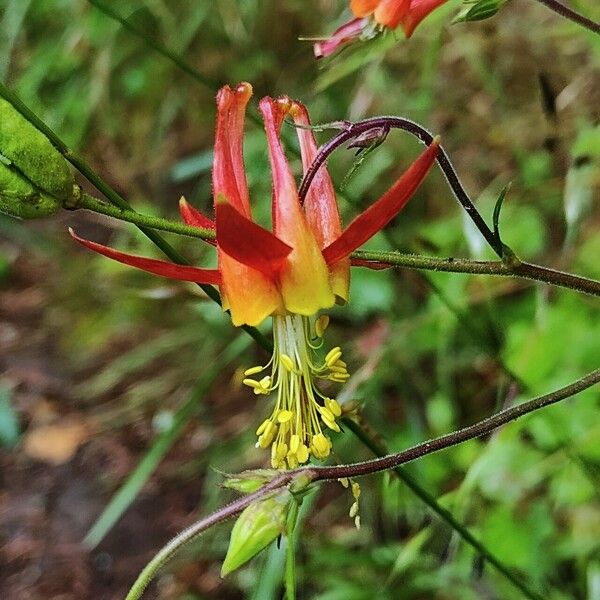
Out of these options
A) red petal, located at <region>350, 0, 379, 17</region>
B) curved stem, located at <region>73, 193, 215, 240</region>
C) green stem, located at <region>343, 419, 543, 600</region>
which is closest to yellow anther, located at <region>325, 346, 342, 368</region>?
green stem, located at <region>343, 419, 543, 600</region>

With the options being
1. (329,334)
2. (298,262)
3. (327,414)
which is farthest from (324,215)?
(329,334)

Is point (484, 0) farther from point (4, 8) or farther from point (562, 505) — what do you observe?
point (4, 8)

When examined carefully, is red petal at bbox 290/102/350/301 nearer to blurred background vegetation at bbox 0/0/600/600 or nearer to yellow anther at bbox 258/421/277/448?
yellow anther at bbox 258/421/277/448

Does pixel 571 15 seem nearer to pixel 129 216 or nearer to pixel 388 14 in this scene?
pixel 388 14

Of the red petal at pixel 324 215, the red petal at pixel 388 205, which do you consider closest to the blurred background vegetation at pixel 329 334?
the red petal at pixel 324 215

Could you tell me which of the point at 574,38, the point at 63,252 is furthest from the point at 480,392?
the point at 63,252

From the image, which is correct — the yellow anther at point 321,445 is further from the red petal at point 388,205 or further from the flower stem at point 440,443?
the red petal at point 388,205
